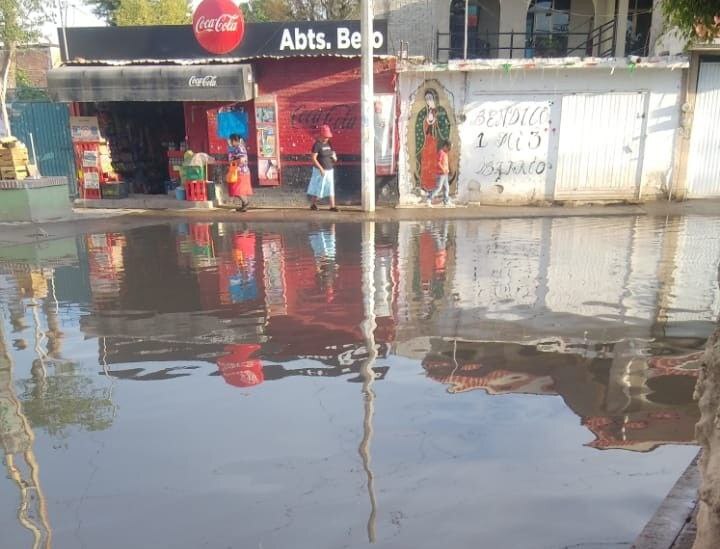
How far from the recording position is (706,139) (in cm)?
1533

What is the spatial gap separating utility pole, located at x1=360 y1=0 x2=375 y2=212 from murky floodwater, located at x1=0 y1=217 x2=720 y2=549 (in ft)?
16.9

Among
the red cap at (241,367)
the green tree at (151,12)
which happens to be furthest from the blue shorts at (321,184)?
the green tree at (151,12)

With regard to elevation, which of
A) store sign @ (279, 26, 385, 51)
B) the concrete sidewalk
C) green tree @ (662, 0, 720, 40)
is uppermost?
store sign @ (279, 26, 385, 51)

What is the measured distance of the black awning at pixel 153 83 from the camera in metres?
14.7

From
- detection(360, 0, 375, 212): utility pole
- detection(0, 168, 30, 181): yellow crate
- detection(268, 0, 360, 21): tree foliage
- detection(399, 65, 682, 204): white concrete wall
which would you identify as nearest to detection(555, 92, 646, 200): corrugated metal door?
detection(399, 65, 682, 204): white concrete wall

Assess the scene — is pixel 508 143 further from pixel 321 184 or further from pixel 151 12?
pixel 151 12

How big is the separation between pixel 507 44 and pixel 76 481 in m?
19.4

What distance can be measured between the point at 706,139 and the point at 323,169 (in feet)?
30.9

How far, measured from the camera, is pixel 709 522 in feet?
6.88

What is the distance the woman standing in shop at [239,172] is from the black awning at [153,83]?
1224 millimetres

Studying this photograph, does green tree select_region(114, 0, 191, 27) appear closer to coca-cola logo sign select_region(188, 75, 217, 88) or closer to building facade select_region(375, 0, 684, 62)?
building facade select_region(375, 0, 684, 62)

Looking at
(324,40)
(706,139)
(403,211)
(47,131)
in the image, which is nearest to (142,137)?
(47,131)

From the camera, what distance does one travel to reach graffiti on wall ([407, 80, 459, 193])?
15352 mm

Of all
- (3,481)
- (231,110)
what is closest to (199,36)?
(231,110)
